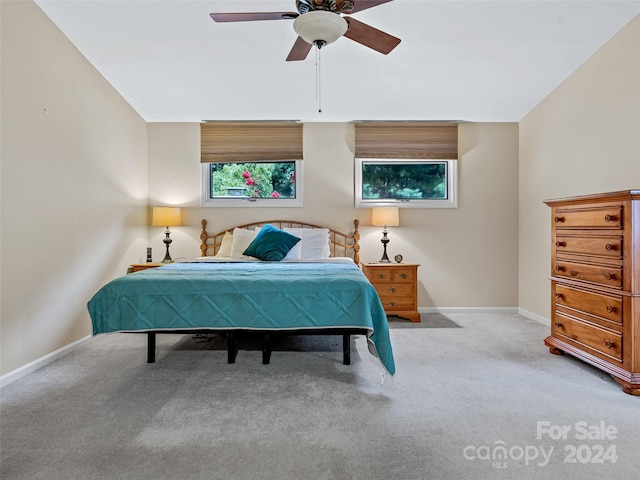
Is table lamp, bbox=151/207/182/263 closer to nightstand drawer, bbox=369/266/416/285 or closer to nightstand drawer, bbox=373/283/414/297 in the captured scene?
nightstand drawer, bbox=369/266/416/285

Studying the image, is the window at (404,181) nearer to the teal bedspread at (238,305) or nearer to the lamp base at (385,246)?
the lamp base at (385,246)

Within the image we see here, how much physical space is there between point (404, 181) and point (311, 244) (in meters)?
1.56

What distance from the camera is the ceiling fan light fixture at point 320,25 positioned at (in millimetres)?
1913

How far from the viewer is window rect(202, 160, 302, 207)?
469 centimetres

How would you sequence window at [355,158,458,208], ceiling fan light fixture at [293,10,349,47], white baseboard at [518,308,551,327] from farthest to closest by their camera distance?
window at [355,158,458,208] → white baseboard at [518,308,551,327] → ceiling fan light fixture at [293,10,349,47]

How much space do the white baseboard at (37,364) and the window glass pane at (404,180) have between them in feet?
11.5

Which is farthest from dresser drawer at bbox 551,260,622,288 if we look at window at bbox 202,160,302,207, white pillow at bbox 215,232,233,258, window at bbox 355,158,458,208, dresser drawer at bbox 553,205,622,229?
white pillow at bbox 215,232,233,258

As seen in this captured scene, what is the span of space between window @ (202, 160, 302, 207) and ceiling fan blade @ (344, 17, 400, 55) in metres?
2.40

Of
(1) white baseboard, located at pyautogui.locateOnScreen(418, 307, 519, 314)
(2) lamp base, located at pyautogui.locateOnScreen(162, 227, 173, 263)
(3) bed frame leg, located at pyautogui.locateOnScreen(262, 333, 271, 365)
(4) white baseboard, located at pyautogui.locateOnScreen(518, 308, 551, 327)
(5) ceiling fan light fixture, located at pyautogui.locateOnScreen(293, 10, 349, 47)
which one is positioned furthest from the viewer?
(1) white baseboard, located at pyautogui.locateOnScreen(418, 307, 519, 314)

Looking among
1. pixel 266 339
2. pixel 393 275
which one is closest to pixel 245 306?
pixel 266 339

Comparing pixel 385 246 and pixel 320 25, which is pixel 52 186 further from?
pixel 385 246

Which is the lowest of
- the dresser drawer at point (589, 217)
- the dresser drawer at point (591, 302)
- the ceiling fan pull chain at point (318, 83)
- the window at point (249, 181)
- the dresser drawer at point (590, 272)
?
the dresser drawer at point (591, 302)

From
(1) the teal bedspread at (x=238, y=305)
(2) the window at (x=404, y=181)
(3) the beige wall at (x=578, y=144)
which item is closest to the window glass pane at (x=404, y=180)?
(2) the window at (x=404, y=181)

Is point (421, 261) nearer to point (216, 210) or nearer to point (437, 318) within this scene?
point (437, 318)
